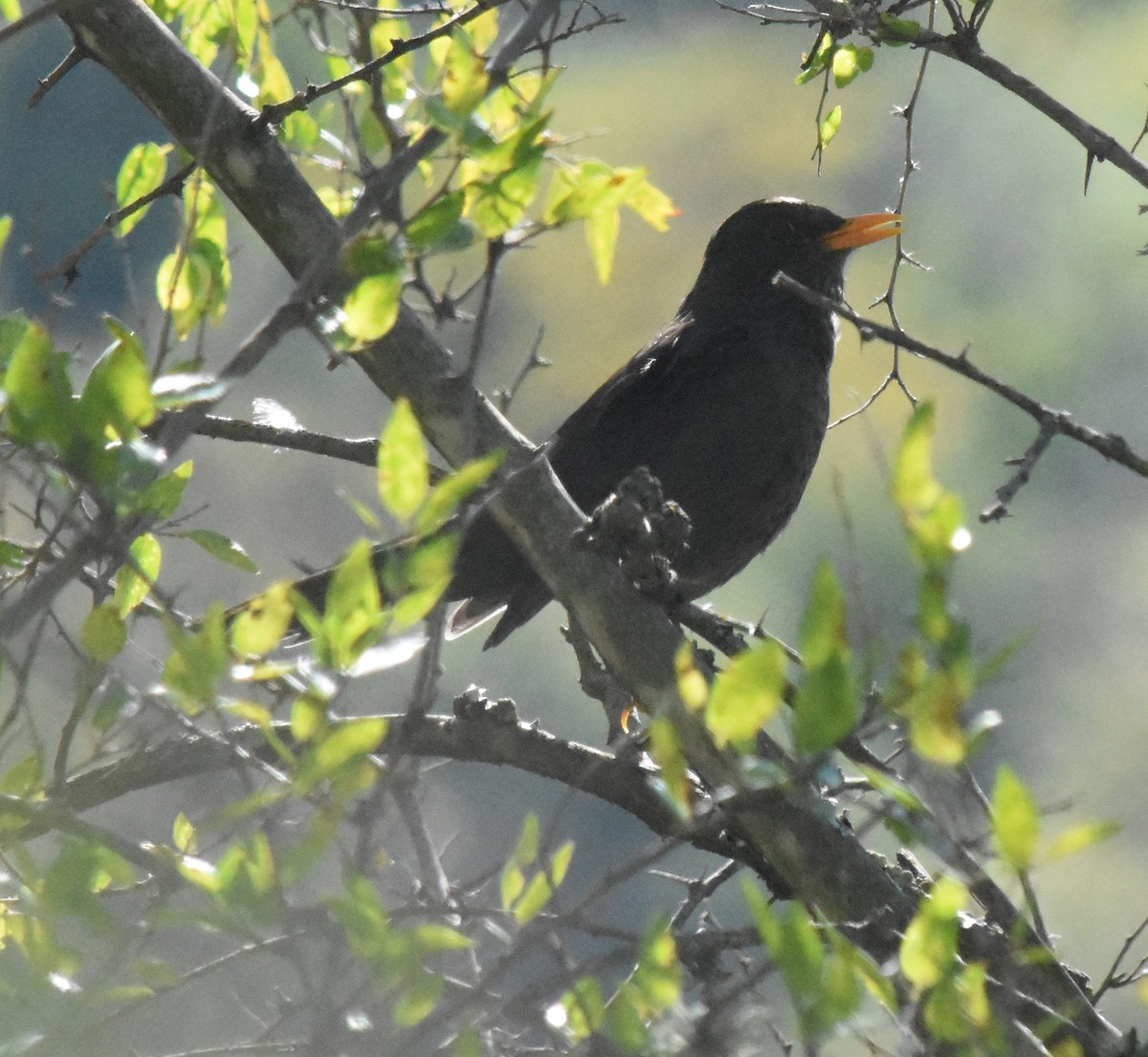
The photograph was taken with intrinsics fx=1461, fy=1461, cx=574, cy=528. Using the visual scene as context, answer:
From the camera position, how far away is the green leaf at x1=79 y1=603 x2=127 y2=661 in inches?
58.8

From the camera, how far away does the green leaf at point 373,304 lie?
155 centimetres

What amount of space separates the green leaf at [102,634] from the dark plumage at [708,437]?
7.79 ft

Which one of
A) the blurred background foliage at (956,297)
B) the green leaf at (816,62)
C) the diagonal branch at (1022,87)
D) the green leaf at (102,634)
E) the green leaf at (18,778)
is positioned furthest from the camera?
the blurred background foliage at (956,297)

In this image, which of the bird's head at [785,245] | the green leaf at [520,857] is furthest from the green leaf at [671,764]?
the bird's head at [785,245]

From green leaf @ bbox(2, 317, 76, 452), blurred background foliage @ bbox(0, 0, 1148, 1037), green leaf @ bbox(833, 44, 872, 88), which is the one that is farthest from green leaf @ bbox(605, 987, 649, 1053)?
blurred background foliage @ bbox(0, 0, 1148, 1037)

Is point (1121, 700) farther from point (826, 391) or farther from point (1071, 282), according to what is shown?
point (826, 391)

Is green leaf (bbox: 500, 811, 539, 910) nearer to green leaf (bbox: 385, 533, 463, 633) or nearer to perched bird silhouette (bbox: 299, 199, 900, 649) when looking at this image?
green leaf (bbox: 385, 533, 463, 633)

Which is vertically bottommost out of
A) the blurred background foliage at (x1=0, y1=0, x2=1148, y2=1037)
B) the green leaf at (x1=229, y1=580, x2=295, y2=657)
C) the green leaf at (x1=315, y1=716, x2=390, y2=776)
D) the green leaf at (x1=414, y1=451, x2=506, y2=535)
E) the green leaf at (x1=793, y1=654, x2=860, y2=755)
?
the green leaf at (x1=315, y1=716, x2=390, y2=776)

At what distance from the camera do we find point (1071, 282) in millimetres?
26828

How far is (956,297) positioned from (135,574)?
24.5m

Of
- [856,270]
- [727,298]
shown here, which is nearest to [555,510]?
[727,298]

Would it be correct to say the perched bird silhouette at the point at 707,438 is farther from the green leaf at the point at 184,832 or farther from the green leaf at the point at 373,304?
the green leaf at the point at 373,304

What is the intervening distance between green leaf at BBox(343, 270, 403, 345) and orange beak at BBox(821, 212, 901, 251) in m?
3.35

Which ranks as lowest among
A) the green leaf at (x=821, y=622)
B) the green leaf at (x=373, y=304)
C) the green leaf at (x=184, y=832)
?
the green leaf at (x=821, y=622)
